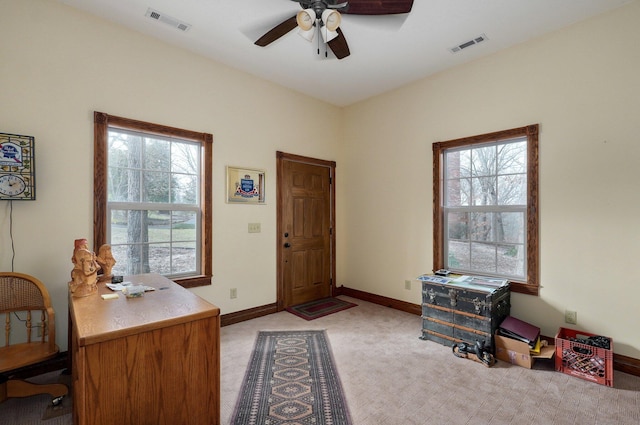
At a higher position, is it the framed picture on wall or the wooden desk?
the framed picture on wall

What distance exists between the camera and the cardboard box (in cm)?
255

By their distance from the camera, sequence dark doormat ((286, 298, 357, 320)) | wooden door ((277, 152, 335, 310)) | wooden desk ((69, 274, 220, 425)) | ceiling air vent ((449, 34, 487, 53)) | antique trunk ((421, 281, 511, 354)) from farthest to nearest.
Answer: wooden door ((277, 152, 335, 310)) < dark doormat ((286, 298, 357, 320)) < ceiling air vent ((449, 34, 487, 53)) < antique trunk ((421, 281, 511, 354)) < wooden desk ((69, 274, 220, 425))

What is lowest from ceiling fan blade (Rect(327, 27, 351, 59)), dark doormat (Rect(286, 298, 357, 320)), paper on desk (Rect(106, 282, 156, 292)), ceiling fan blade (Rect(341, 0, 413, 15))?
dark doormat (Rect(286, 298, 357, 320))

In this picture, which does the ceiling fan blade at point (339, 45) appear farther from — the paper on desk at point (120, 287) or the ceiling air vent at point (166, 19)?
the paper on desk at point (120, 287)

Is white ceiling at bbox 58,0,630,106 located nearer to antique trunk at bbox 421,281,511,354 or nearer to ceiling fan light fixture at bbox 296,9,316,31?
ceiling fan light fixture at bbox 296,9,316,31

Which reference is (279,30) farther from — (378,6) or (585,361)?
(585,361)

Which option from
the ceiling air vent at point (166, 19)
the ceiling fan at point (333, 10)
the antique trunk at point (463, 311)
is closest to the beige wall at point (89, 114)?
the ceiling air vent at point (166, 19)

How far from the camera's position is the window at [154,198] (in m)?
2.80

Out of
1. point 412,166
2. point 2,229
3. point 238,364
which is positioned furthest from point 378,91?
point 2,229

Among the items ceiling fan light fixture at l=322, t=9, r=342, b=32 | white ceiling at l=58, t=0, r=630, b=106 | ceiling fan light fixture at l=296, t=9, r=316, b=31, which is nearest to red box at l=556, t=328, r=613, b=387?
white ceiling at l=58, t=0, r=630, b=106

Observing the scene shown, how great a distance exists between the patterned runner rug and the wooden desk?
1.66 ft

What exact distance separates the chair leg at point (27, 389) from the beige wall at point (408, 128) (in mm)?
636

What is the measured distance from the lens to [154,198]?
3.13m

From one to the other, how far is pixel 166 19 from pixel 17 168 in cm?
175
